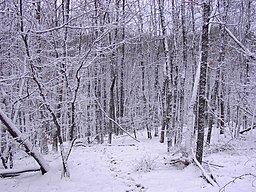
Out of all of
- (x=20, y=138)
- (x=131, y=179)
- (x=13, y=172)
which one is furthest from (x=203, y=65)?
(x=13, y=172)

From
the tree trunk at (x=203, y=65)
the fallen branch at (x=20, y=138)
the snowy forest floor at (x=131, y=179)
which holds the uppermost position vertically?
the tree trunk at (x=203, y=65)

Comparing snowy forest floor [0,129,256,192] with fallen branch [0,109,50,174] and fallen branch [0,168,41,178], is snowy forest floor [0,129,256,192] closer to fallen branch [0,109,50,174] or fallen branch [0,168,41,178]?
fallen branch [0,168,41,178]

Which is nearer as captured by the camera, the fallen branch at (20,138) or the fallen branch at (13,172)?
the fallen branch at (20,138)

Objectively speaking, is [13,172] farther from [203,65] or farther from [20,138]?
[203,65]

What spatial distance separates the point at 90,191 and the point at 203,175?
3.14 m

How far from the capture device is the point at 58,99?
12.2 metres

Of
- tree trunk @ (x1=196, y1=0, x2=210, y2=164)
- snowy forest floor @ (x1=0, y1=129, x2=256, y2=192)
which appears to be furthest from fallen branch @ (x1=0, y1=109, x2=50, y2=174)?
tree trunk @ (x1=196, y1=0, x2=210, y2=164)

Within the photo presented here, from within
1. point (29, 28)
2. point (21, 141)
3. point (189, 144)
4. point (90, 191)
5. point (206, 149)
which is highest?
point (29, 28)

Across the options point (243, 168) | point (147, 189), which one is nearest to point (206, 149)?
point (243, 168)

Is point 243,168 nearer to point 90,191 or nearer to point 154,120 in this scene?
point 90,191

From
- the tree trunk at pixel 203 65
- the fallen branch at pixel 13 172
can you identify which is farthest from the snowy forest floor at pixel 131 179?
the tree trunk at pixel 203 65

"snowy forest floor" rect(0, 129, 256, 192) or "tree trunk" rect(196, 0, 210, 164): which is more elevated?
"tree trunk" rect(196, 0, 210, 164)

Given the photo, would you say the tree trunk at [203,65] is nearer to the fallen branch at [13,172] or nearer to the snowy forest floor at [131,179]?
the snowy forest floor at [131,179]

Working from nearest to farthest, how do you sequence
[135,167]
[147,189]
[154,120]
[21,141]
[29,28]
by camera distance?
[29,28] < [147,189] < [21,141] < [135,167] < [154,120]
